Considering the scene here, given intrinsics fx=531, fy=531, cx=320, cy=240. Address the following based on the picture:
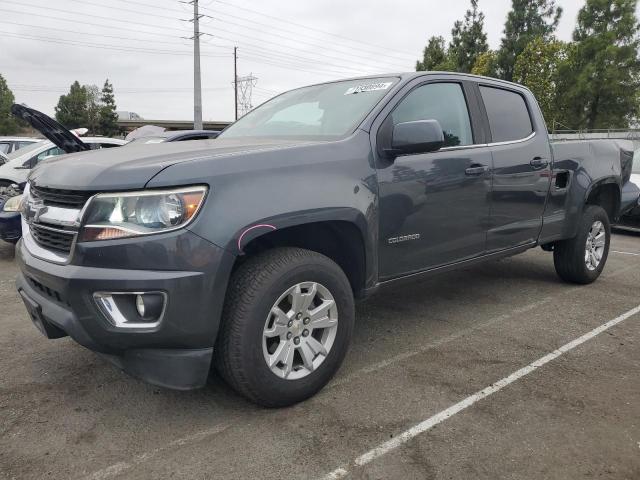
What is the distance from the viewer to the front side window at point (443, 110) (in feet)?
11.2

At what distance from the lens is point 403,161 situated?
320 centimetres

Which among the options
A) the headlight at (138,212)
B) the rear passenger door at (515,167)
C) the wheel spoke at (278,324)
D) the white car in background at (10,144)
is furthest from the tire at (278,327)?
the white car in background at (10,144)

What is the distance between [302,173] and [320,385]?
1137mm

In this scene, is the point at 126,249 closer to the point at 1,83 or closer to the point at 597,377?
the point at 597,377

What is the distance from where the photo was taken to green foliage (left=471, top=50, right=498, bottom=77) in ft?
114

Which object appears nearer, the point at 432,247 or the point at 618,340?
the point at 432,247

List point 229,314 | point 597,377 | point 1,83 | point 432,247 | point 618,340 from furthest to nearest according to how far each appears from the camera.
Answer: point 1,83
point 618,340
point 432,247
point 597,377
point 229,314

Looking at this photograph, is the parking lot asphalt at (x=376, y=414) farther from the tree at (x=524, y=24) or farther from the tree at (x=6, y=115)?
the tree at (x=6, y=115)

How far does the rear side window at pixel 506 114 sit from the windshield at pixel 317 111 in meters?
1.01

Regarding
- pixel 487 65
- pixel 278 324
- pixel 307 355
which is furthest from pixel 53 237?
pixel 487 65

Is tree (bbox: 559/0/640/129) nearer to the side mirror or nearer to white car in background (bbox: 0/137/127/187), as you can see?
white car in background (bbox: 0/137/127/187)

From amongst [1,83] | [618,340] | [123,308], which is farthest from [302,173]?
[1,83]

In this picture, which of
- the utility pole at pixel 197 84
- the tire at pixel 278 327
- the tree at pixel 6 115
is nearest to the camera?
the tire at pixel 278 327

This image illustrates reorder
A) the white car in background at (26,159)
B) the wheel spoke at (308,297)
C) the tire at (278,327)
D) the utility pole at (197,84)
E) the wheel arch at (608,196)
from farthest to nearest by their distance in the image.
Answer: the utility pole at (197,84) → the white car in background at (26,159) → the wheel arch at (608,196) → the wheel spoke at (308,297) → the tire at (278,327)
